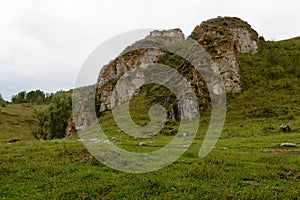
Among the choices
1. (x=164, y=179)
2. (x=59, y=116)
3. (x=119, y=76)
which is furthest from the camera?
(x=119, y=76)

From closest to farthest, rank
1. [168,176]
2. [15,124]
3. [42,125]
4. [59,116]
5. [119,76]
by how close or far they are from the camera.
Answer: [168,176] < [42,125] < [59,116] < [119,76] < [15,124]

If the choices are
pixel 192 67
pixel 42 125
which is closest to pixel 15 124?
pixel 42 125

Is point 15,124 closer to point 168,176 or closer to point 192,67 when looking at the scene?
point 192,67

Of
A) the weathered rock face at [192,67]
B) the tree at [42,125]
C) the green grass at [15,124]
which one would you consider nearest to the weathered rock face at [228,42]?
the weathered rock face at [192,67]

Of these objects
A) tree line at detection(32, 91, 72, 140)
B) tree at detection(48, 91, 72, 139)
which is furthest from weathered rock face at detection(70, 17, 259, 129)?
tree line at detection(32, 91, 72, 140)

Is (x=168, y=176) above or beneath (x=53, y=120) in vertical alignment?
beneath

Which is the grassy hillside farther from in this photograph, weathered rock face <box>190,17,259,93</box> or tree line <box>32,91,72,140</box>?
tree line <box>32,91,72,140</box>

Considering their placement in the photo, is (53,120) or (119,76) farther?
(119,76)

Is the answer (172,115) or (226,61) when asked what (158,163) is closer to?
(172,115)

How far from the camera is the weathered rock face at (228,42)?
185 ft

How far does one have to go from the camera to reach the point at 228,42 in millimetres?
61062

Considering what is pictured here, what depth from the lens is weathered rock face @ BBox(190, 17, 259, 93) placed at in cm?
5647

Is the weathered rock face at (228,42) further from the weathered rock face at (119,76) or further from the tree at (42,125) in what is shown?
the tree at (42,125)

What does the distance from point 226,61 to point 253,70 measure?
7416mm
